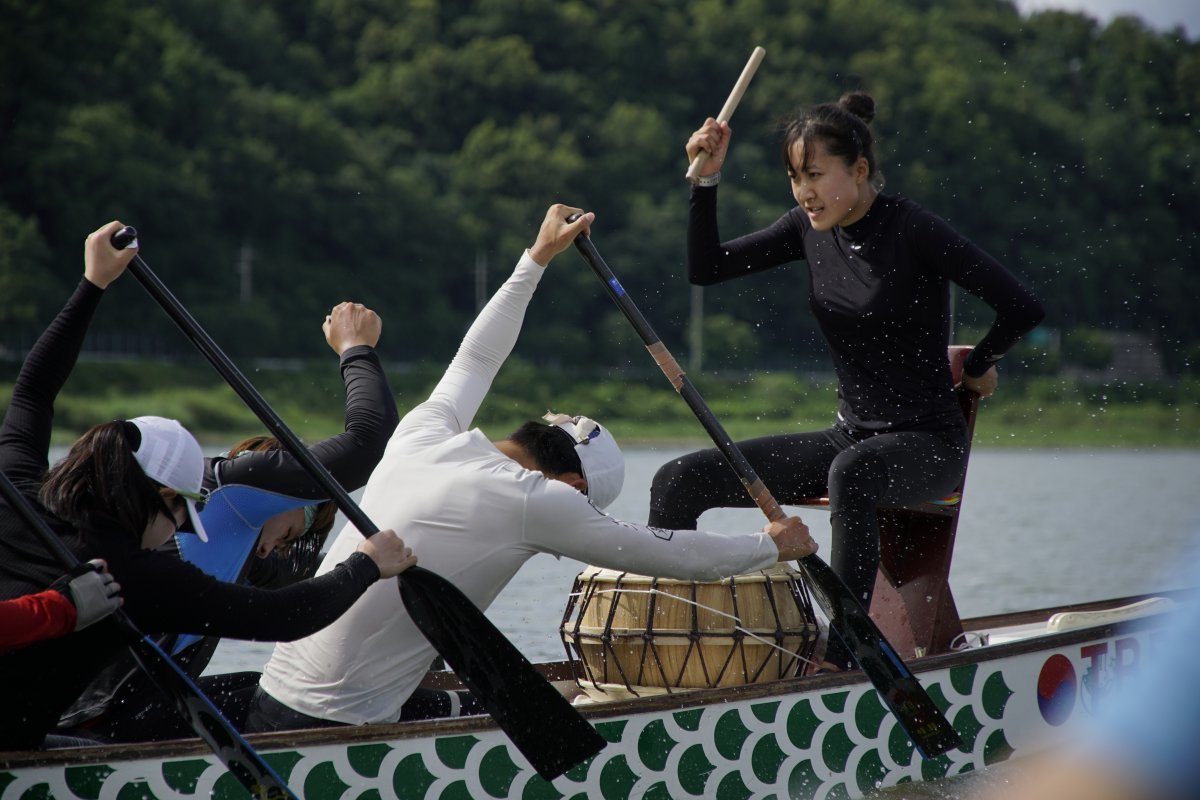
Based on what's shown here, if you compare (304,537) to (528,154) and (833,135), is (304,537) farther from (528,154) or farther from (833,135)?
(528,154)

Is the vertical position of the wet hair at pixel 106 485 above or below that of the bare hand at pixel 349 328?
below

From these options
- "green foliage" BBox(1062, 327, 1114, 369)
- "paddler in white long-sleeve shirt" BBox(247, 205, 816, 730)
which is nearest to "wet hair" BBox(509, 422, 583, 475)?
"paddler in white long-sleeve shirt" BBox(247, 205, 816, 730)

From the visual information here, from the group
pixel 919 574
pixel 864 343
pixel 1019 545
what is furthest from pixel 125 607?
pixel 1019 545

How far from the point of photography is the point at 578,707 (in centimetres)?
368

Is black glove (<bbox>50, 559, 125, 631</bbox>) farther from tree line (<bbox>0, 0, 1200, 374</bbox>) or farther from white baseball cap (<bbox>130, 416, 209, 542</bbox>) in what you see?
tree line (<bbox>0, 0, 1200, 374</bbox>)

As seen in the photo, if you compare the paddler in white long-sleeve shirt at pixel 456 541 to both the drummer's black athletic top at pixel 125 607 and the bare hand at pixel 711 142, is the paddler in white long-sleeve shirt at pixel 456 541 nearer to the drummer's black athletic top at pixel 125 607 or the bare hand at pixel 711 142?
the drummer's black athletic top at pixel 125 607

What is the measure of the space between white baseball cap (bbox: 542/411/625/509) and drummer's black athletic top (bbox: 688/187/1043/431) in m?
0.87

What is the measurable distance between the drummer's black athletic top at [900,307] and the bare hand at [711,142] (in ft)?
0.49

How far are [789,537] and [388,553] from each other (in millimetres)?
1052

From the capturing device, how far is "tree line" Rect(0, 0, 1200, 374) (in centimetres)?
4162

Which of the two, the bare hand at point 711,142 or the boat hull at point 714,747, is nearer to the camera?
the boat hull at point 714,747

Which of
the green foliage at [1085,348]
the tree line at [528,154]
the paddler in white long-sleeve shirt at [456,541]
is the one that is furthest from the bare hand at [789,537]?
the green foliage at [1085,348]

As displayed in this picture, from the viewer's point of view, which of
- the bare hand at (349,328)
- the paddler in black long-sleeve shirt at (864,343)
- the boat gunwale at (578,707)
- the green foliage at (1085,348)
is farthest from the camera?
the green foliage at (1085,348)

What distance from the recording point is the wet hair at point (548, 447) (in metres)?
3.55
